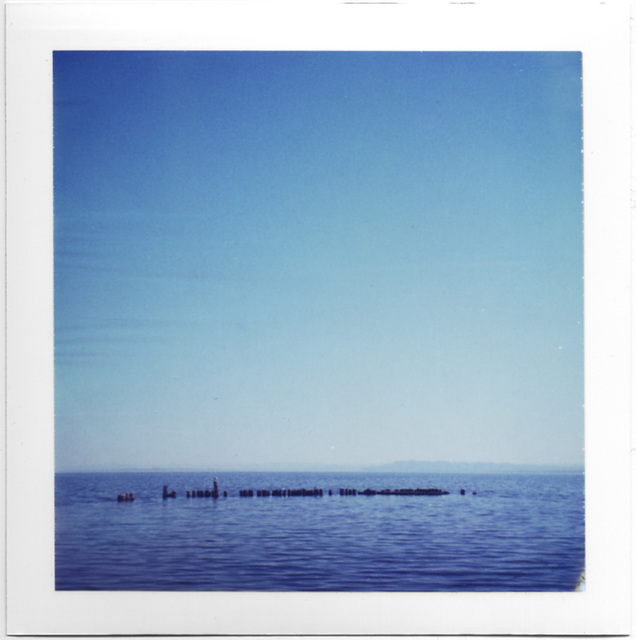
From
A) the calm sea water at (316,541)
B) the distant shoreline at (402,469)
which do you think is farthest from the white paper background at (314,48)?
the distant shoreline at (402,469)

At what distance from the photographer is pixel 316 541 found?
2.72m

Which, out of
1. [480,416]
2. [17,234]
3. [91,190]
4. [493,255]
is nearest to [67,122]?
[91,190]

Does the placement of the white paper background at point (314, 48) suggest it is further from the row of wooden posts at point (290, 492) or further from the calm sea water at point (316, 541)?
the row of wooden posts at point (290, 492)

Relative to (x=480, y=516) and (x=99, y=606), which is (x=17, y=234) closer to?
(x=99, y=606)

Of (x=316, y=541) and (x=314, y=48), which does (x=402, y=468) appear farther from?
(x=314, y=48)

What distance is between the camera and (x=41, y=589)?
2516 mm

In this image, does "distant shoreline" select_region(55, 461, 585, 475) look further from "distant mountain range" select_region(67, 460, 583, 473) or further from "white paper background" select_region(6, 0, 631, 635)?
"white paper background" select_region(6, 0, 631, 635)

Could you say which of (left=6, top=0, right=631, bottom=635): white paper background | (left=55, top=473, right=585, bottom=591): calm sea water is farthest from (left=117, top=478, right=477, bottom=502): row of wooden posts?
(left=6, top=0, right=631, bottom=635): white paper background

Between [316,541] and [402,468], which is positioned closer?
[316,541]

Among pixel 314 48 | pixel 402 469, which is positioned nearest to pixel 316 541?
pixel 402 469

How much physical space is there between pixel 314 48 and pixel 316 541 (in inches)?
59.7

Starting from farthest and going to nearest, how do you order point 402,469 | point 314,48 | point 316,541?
point 402,469 < point 316,541 < point 314,48

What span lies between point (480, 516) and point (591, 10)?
1.54 meters

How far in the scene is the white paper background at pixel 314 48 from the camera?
2.48 metres
